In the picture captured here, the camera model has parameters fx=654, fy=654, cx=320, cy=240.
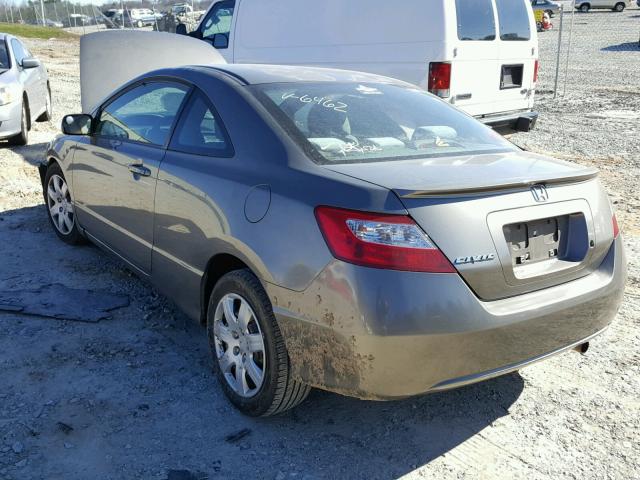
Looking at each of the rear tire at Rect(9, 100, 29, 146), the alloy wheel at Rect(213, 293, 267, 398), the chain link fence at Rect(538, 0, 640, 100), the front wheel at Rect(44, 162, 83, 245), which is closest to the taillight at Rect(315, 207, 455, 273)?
the alloy wheel at Rect(213, 293, 267, 398)

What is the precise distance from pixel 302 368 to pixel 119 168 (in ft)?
6.86

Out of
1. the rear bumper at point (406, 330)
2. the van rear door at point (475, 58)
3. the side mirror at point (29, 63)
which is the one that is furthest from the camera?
the side mirror at point (29, 63)

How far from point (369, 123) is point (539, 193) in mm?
1009

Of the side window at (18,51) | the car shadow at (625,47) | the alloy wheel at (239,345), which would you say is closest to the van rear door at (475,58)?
the alloy wheel at (239,345)

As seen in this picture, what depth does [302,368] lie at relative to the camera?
8.96 ft

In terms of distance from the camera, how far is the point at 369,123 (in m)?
3.37

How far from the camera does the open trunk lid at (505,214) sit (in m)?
2.51

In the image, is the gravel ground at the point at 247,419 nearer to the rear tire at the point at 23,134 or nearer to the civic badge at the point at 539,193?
the civic badge at the point at 539,193

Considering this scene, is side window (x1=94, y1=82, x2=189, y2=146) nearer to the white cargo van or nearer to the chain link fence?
the white cargo van

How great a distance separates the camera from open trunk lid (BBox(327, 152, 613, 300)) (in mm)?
2506

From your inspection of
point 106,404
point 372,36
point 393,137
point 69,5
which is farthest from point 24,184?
point 69,5

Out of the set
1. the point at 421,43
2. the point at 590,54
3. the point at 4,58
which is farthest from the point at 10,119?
the point at 590,54

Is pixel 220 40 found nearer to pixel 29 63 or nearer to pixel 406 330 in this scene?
pixel 29 63

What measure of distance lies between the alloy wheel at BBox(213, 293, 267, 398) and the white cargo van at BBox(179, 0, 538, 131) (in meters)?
4.53
